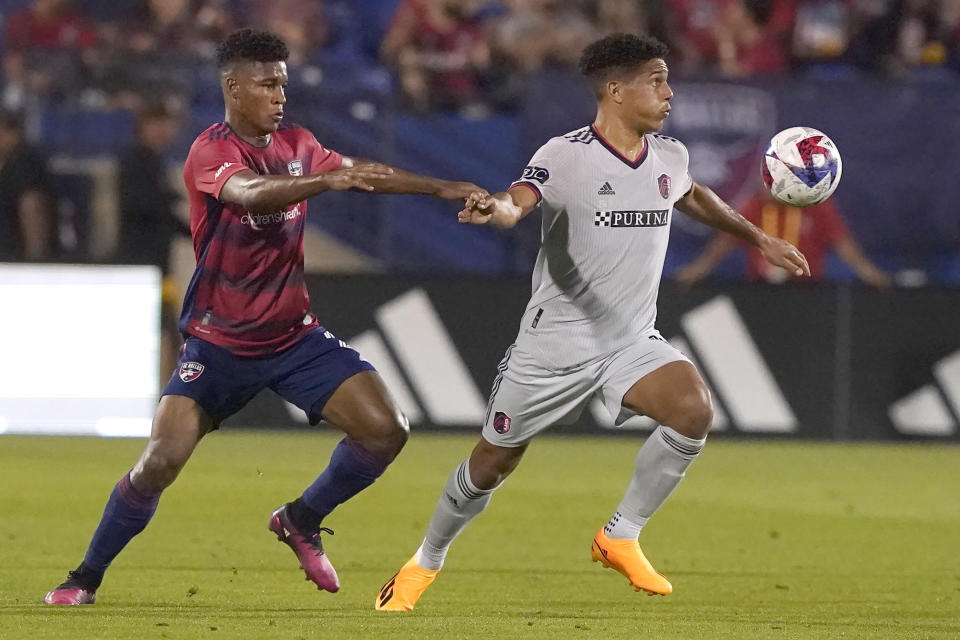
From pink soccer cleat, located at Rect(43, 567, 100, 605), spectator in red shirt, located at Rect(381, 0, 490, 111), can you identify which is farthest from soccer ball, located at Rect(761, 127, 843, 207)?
spectator in red shirt, located at Rect(381, 0, 490, 111)

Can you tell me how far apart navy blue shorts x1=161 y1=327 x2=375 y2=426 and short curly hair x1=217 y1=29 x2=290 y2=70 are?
1106mm

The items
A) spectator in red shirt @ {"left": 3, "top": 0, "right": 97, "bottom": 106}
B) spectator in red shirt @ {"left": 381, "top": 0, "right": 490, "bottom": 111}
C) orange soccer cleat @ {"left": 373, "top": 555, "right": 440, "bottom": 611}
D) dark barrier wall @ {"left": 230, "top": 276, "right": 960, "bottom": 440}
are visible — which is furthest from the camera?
spectator in red shirt @ {"left": 381, "top": 0, "right": 490, "bottom": 111}

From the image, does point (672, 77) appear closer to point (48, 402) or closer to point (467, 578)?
point (48, 402)

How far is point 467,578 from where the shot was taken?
8000 millimetres

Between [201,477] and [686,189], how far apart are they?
5.49 meters

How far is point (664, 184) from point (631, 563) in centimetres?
152

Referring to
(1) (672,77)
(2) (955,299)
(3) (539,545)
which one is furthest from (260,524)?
(2) (955,299)

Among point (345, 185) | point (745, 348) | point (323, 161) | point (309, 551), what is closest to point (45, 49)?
point (745, 348)

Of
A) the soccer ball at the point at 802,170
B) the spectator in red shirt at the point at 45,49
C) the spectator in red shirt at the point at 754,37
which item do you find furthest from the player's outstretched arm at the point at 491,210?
the spectator in red shirt at the point at 754,37

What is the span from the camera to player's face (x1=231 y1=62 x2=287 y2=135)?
22.9 ft

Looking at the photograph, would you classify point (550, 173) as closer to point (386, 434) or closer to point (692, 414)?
point (692, 414)

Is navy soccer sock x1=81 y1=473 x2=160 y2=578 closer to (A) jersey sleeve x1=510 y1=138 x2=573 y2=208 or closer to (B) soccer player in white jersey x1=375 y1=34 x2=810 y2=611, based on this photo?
(B) soccer player in white jersey x1=375 y1=34 x2=810 y2=611

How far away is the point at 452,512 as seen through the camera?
698 centimetres

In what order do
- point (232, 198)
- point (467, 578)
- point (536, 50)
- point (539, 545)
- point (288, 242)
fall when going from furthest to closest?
point (536, 50), point (539, 545), point (467, 578), point (288, 242), point (232, 198)
